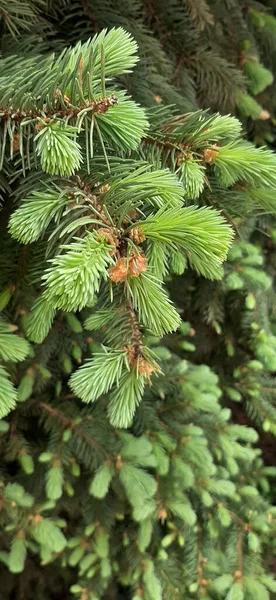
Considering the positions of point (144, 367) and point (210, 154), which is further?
point (210, 154)

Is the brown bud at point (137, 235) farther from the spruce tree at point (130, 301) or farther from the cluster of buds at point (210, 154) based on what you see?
the cluster of buds at point (210, 154)

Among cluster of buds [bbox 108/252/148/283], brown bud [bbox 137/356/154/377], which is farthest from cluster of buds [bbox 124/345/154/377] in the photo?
cluster of buds [bbox 108/252/148/283]

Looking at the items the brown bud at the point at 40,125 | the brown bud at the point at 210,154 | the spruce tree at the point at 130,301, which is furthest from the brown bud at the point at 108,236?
the brown bud at the point at 210,154

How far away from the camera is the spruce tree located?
75 centimetres

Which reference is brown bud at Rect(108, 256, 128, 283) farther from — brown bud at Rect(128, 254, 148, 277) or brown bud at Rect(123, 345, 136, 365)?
brown bud at Rect(123, 345, 136, 365)

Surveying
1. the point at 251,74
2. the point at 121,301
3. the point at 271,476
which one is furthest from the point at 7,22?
the point at 271,476

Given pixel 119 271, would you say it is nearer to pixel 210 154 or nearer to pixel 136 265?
pixel 136 265

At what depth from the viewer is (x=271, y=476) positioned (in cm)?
230

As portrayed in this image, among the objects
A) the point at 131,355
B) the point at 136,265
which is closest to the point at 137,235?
the point at 136,265

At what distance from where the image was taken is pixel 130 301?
32.8 inches

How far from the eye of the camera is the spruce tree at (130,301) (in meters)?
0.75

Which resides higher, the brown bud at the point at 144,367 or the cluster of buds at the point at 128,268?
the cluster of buds at the point at 128,268

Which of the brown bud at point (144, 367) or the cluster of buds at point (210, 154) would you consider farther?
the cluster of buds at point (210, 154)

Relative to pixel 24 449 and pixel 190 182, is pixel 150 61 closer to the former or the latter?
pixel 190 182
